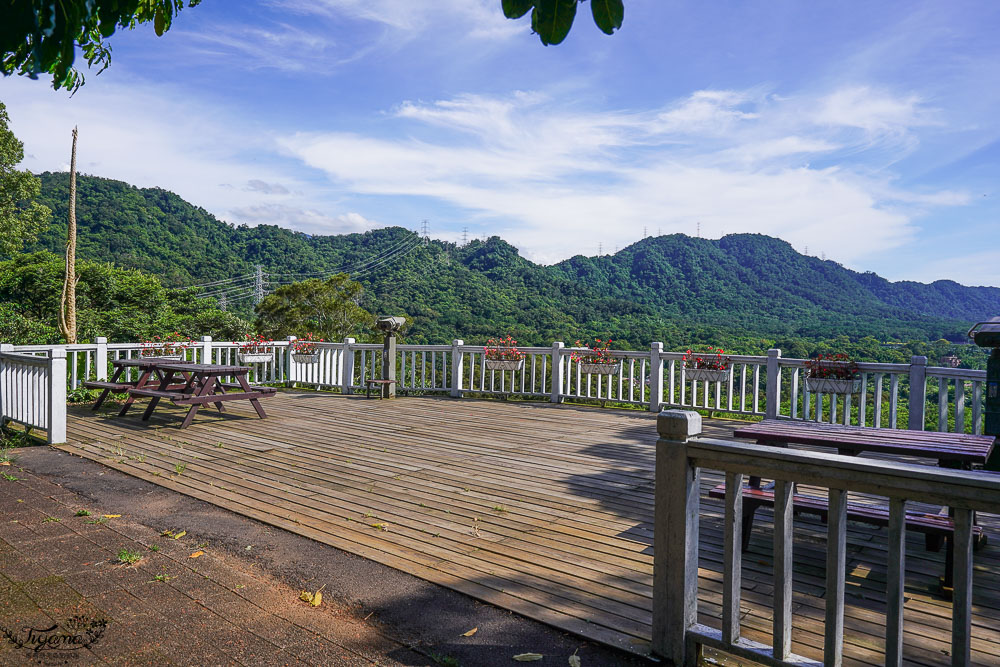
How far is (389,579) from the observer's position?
99.8 inches

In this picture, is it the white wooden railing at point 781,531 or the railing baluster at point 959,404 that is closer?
the white wooden railing at point 781,531

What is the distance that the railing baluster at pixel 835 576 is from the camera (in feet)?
5.07

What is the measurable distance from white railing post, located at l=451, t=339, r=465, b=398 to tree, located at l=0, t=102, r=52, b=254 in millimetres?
16833

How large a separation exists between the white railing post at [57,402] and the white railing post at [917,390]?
781 cm

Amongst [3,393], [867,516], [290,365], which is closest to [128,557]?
[867,516]

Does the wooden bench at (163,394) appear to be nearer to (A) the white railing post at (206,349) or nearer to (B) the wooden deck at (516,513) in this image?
(B) the wooden deck at (516,513)

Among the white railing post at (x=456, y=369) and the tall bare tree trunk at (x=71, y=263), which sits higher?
the tall bare tree trunk at (x=71, y=263)

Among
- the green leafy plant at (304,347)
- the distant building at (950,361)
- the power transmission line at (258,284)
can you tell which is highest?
the power transmission line at (258,284)

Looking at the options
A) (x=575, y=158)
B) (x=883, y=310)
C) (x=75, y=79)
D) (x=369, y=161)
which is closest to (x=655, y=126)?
(x=575, y=158)

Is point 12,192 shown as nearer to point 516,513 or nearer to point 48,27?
point 516,513

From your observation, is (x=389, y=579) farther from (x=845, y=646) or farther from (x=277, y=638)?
(x=845, y=646)

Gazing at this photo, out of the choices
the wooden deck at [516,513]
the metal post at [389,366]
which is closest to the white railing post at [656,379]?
the wooden deck at [516,513]

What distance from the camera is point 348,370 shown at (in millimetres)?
9984

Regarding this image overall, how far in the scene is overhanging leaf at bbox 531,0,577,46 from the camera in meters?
1.29
